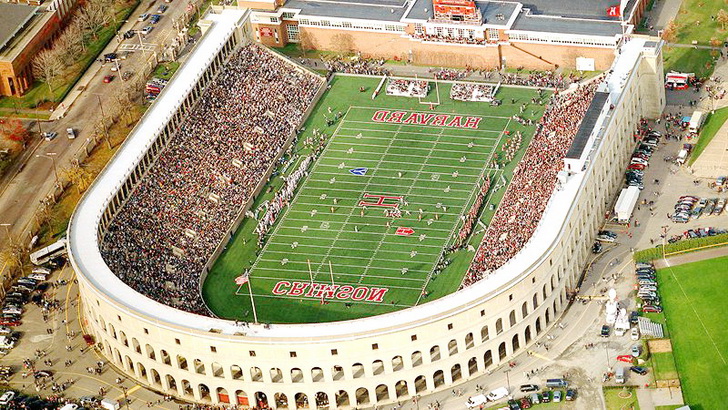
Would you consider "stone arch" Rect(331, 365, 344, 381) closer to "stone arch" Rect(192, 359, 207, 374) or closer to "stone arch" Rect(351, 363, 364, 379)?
"stone arch" Rect(351, 363, 364, 379)

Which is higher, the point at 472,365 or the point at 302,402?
the point at 472,365

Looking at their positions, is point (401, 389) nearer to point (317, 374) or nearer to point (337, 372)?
point (337, 372)

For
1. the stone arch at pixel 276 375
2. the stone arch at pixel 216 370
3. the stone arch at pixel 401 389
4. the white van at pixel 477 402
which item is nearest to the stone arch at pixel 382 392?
the stone arch at pixel 401 389

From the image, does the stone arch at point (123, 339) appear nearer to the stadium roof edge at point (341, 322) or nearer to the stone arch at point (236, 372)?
the stadium roof edge at point (341, 322)

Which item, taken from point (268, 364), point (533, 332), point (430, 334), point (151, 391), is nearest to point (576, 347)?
point (533, 332)

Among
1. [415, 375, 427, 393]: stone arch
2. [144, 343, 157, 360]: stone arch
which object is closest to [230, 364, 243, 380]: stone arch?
[144, 343, 157, 360]: stone arch

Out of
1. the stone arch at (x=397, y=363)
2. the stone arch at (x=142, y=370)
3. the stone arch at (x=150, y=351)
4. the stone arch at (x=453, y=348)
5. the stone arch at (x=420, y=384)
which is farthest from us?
the stone arch at (x=142, y=370)

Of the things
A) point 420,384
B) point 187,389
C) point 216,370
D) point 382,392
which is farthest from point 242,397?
point 420,384
